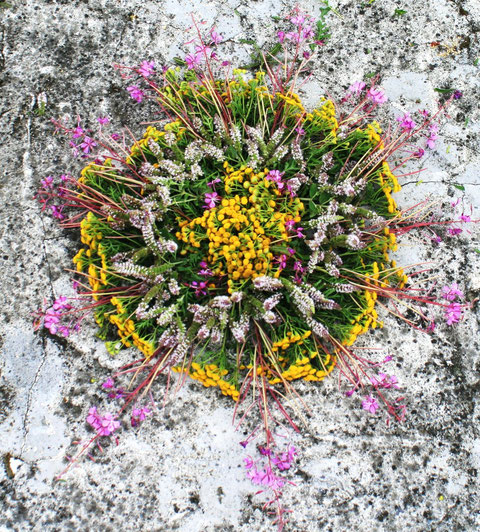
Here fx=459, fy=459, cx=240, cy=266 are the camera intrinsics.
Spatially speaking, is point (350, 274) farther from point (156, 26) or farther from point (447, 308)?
point (156, 26)

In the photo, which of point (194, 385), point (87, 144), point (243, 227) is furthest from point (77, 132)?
point (194, 385)

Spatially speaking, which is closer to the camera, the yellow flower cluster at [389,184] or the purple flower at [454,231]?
the yellow flower cluster at [389,184]

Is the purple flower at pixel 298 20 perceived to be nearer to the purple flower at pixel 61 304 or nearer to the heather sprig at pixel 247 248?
the heather sprig at pixel 247 248

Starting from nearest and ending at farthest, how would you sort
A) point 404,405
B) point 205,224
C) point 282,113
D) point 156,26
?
1. point 205,224
2. point 404,405
3. point 282,113
4. point 156,26

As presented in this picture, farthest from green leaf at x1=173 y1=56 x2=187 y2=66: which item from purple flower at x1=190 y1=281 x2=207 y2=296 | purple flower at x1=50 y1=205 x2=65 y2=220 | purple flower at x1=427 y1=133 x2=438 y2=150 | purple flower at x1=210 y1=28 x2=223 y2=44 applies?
purple flower at x1=427 y1=133 x2=438 y2=150

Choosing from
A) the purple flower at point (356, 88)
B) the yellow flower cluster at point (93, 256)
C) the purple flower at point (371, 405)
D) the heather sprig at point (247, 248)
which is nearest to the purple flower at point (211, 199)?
the heather sprig at point (247, 248)

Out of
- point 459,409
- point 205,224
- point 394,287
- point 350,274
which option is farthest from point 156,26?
point 459,409
